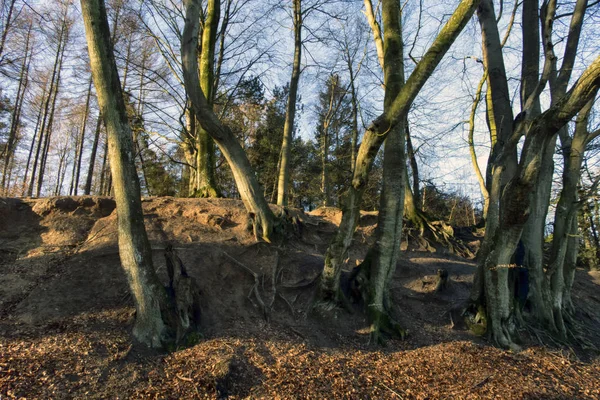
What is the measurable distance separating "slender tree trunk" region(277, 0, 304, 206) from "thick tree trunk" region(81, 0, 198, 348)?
5830mm

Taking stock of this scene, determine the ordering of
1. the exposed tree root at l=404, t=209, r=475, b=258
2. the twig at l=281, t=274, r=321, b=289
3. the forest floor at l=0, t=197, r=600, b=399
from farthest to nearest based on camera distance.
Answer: the exposed tree root at l=404, t=209, r=475, b=258 → the twig at l=281, t=274, r=321, b=289 → the forest floor at l=0, t=197, r=600, b=399

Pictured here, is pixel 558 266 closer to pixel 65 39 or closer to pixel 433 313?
pixel 433 313

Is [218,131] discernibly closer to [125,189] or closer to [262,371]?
[125,189]

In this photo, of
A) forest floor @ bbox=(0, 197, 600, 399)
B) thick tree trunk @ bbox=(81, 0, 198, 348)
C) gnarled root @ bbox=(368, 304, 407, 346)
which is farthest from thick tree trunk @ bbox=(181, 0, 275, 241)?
gnarled root @ bbox=(368, 304, 407, 346)

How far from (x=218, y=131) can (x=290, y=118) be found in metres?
4.63

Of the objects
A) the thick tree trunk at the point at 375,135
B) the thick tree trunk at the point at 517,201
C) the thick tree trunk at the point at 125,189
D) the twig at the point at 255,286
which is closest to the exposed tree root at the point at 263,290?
the twig at the point at 255,286

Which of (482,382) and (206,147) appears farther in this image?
(206,147)

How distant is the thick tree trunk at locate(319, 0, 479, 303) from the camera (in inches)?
203

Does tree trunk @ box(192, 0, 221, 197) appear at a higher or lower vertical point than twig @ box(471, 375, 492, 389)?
higher

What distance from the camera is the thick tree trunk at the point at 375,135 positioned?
5152mm

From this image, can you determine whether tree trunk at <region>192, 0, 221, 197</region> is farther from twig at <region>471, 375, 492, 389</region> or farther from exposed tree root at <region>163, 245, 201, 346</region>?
twig at <region>471, 375, 492, 389</region>

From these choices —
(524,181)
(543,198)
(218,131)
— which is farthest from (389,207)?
(218,131)

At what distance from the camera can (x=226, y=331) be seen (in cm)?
536

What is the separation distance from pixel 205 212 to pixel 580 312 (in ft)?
30.8
